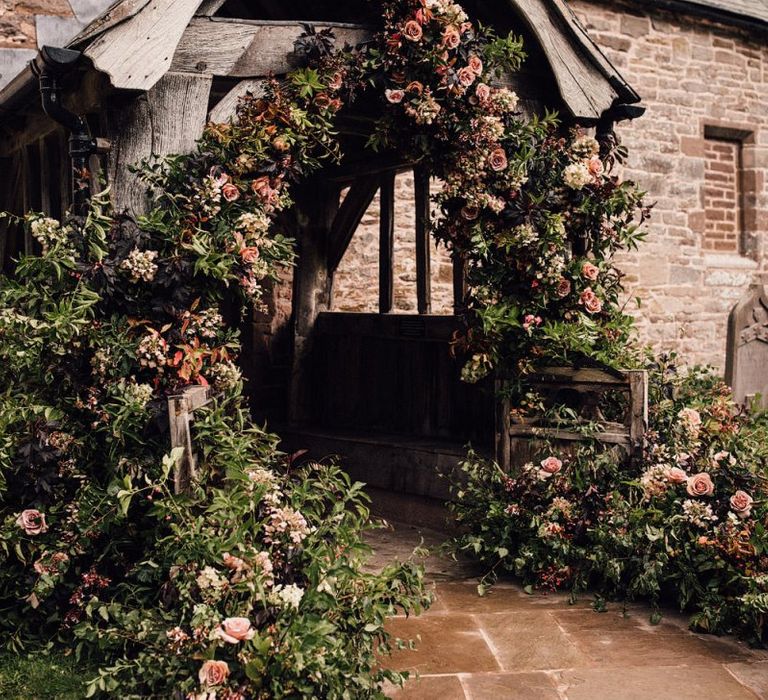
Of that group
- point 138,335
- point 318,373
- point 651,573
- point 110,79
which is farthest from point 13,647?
point 318,373

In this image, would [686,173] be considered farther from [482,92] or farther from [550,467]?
[550,467]

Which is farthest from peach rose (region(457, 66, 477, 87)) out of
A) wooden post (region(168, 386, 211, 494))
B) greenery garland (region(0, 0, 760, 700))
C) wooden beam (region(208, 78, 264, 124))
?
wooden post (region(168, 386, 211, 494))

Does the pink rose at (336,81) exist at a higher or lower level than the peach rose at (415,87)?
lower

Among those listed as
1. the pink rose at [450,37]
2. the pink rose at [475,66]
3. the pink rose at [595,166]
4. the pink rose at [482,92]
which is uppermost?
the pink rose at [450,37]

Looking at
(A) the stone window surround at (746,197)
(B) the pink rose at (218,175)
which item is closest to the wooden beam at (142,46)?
(B) the pink rose at (218,175)

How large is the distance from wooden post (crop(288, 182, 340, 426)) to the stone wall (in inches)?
69.7

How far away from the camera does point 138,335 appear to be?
423 centimetres

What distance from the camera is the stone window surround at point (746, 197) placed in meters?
12.0

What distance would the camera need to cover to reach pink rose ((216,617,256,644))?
10.1 feet

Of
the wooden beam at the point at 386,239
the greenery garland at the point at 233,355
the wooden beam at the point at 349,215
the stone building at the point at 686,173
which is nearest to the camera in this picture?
the greenery garland at the point at 233,355

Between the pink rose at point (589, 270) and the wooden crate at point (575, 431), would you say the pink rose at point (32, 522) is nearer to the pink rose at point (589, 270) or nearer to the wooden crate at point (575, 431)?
the wooden crate at point (575, 431)

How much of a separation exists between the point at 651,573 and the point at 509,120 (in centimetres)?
255

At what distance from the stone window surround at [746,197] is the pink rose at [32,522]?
9.89 meters

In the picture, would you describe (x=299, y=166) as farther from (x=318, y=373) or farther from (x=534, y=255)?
(x=318, y=373)
